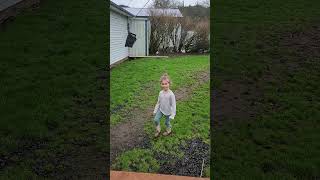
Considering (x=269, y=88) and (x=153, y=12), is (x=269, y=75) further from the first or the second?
(x=153, y=12)

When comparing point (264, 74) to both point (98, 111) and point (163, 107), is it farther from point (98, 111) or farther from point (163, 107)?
point (163, 107)

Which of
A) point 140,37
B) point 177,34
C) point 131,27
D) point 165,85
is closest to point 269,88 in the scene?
point 177,34

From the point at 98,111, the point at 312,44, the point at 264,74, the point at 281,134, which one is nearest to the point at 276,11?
the point at 312,44

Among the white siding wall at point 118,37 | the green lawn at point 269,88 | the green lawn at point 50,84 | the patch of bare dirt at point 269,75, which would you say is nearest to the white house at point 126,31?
the white siding wall at point 118,37

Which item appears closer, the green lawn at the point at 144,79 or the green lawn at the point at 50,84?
the green lawn at the point at 144,79

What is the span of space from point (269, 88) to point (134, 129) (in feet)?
12.3

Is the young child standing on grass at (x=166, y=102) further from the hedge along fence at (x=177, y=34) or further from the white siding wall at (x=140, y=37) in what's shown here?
the white siding wall at (x=140, y=37)

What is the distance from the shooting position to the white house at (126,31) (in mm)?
4934

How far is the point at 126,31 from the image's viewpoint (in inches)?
207

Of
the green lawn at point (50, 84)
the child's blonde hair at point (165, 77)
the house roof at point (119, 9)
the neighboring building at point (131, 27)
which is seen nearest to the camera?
the child's blonde hair at point (165, 77)

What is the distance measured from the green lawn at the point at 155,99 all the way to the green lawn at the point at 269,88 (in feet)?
2.41

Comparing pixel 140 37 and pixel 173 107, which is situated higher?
pixel 140 37

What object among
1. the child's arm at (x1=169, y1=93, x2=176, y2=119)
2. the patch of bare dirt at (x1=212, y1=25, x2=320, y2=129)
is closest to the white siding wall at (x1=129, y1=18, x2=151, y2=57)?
the child's arm at (x1=169, y1=93, x2=176, y2=119)

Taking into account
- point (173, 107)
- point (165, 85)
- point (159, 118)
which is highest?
point (165, 85)
